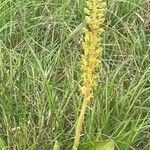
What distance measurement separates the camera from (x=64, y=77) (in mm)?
2230

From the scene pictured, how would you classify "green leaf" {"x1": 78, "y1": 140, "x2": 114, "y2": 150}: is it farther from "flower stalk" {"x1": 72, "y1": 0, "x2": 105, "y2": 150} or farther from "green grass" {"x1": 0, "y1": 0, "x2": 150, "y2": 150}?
"flower stalk" {"x1": 72, "y1": 0, "x2": 105, "y2": 150}

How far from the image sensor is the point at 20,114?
1.95 meters

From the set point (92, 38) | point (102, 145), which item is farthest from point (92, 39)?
point (102, 145)

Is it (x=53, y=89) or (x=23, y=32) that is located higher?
(x=23, y=32)

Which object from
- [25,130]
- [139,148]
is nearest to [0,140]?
[25,130]

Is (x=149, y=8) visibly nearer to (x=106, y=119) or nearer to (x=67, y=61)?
(x=67, y=61)

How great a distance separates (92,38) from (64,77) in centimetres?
102

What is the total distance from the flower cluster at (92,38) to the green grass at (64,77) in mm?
608

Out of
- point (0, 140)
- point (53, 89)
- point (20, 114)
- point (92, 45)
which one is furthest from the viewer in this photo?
point (53, 89)

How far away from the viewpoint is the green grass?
75.2 inches

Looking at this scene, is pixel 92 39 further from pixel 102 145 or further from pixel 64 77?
pixel 64 77

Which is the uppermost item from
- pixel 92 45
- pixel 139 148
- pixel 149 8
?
pixel 92 45

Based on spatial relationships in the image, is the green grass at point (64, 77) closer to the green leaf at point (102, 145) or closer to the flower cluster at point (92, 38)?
the green leaf at point (102, 145)

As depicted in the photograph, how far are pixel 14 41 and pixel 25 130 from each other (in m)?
0.80
